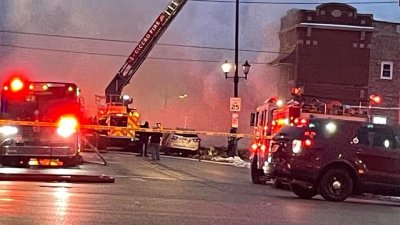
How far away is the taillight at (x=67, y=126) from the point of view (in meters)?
19.2

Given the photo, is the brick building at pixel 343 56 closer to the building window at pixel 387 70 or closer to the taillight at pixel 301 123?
the building window at pixel 387 70

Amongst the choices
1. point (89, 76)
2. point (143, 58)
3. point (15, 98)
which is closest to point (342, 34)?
point (143, 58)

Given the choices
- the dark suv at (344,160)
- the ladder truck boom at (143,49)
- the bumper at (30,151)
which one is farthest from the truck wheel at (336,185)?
the ladder truck boom at (143,49)

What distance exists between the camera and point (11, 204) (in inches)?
430

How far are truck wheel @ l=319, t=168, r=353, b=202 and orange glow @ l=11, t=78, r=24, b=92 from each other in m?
9.26

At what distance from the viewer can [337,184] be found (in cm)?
1429

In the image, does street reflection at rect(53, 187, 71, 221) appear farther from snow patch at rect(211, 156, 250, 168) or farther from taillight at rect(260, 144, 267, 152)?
snow patch at rect(211, 156, 250, 168)

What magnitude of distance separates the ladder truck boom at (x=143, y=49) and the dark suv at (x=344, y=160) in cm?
2378

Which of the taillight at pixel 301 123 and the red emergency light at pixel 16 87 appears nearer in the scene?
the taillight at pixel 301 123

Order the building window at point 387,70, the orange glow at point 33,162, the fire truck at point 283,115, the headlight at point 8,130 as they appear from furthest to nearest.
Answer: the building window at point 387,70
the orange glow at point 33,162
the headlight at point 8,130
the fire truck at point 283,115

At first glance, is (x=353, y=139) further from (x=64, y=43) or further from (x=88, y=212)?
(x=64, y=43)

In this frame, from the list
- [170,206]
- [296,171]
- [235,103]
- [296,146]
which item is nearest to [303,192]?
[296,171]

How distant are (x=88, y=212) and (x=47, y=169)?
8808mm

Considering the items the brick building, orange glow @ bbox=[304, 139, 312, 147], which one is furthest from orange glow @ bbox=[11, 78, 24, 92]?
the brick building
